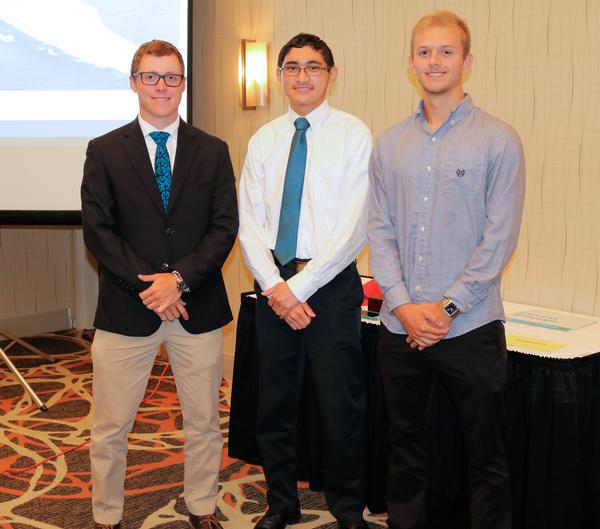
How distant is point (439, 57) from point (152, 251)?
111 centimetres

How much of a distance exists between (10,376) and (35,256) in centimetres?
127

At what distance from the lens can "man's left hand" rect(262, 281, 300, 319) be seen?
8.54ft

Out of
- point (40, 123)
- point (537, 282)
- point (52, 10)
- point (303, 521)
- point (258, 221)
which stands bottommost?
point (303, 521)

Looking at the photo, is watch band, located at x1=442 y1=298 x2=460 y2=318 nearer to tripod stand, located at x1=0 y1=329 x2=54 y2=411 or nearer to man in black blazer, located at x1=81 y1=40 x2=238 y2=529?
man in black blazer, located at x1=81 y1=40 x2=238 y2=529

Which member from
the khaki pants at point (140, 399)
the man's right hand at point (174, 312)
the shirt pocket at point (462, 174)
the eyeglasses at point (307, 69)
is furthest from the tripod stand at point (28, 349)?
the shirt pocket at point (462, 174)

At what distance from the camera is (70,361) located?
512 centimetres

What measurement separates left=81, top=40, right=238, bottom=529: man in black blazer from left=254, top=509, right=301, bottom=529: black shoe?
42 centimetres

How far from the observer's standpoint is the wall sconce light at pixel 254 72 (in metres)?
4.39

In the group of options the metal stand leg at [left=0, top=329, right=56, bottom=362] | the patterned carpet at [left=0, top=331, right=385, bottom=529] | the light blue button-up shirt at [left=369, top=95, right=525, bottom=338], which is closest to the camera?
the light blue button-up shirt at [left=369, top=95, right=525, bottom=338]

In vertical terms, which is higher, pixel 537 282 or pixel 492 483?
pixel 537 282

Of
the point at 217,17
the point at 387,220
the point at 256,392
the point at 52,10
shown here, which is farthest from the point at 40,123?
the point at 387,220

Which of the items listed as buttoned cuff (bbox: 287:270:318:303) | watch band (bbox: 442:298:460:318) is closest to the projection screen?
buttoned cuff (bbox: 287:270:318:303)

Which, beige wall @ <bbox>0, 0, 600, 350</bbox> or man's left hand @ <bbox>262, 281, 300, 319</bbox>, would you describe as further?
beige wall @ <bbox>0, 0, 600, 350</bbox>

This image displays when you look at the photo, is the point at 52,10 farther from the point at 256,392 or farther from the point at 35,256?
the point at 256,392
